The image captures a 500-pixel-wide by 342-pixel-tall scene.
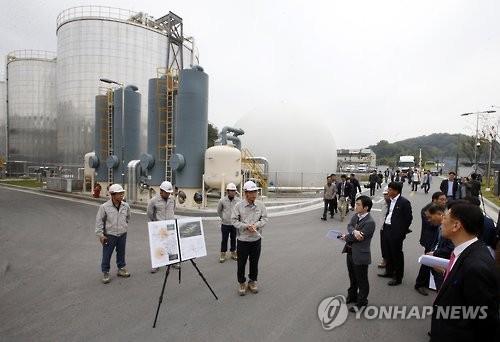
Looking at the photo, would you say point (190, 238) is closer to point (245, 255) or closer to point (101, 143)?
point (245, 255)

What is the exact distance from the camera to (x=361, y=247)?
179 inches

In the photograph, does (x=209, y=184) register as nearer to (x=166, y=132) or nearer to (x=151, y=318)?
(x=166, y=132)

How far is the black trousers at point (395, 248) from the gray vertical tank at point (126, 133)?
56.5 feet

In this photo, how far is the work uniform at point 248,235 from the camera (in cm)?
519

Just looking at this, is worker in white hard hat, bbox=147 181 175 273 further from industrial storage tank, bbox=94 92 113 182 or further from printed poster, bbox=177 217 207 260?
industrial storage tank, bbox=94 92 113 182

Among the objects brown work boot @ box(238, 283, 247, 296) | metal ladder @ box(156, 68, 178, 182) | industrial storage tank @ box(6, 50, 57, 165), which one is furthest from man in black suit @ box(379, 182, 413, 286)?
industrial storage tank @ box(6, 50, 57, 165)

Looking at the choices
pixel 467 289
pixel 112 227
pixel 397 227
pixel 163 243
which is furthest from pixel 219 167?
pixel 467 289

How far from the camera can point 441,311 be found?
2.30 meters

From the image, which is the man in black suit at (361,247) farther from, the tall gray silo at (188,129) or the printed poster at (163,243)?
the tall gray silo at (188,129)

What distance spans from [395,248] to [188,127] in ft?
39.0

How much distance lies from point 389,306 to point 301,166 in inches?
841

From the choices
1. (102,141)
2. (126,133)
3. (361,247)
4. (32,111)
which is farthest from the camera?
(32,111)

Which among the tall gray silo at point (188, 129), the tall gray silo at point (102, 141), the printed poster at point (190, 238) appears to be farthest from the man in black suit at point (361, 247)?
the tall gray silo at point (102, 141)

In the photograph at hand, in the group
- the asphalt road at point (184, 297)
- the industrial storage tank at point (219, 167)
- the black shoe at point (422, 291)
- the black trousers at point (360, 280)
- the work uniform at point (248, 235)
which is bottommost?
the asphalt road at point (184, 297)
